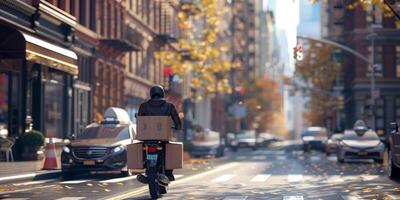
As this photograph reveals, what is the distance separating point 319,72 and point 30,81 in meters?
45.2

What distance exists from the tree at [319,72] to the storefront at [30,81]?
4029 centimetres

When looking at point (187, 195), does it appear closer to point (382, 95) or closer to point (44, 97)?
point (44, 97)

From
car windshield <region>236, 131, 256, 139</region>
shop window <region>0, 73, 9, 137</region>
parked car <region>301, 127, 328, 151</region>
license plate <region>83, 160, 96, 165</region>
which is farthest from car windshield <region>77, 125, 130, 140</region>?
car windshield <region>236, 131, 256, 139</region>

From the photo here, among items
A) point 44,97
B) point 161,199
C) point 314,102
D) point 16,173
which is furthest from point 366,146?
point 314,102

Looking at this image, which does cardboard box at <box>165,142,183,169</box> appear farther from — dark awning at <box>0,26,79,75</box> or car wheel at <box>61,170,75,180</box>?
dark awning at <box>0,26,79,75</box>

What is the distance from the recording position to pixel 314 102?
76.4 meters

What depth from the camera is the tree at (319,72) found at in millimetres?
71750

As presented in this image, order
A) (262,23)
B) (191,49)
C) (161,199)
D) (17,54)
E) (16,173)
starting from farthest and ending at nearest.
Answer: (262,23), (191,49), (17,54), (16,173), (161,199)

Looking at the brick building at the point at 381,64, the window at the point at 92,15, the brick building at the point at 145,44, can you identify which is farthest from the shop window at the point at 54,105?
the brick building at the point at 381,64

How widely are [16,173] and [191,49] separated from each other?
1071 inches

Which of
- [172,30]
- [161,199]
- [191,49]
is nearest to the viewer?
[161,199]

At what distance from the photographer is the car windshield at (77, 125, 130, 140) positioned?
23188mm

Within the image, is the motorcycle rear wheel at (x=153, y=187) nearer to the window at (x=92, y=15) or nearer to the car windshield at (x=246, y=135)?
the window at (x=92, y=15)

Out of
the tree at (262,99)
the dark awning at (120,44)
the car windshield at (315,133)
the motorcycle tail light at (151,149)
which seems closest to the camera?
the motorcycle tail light at (151,149)
